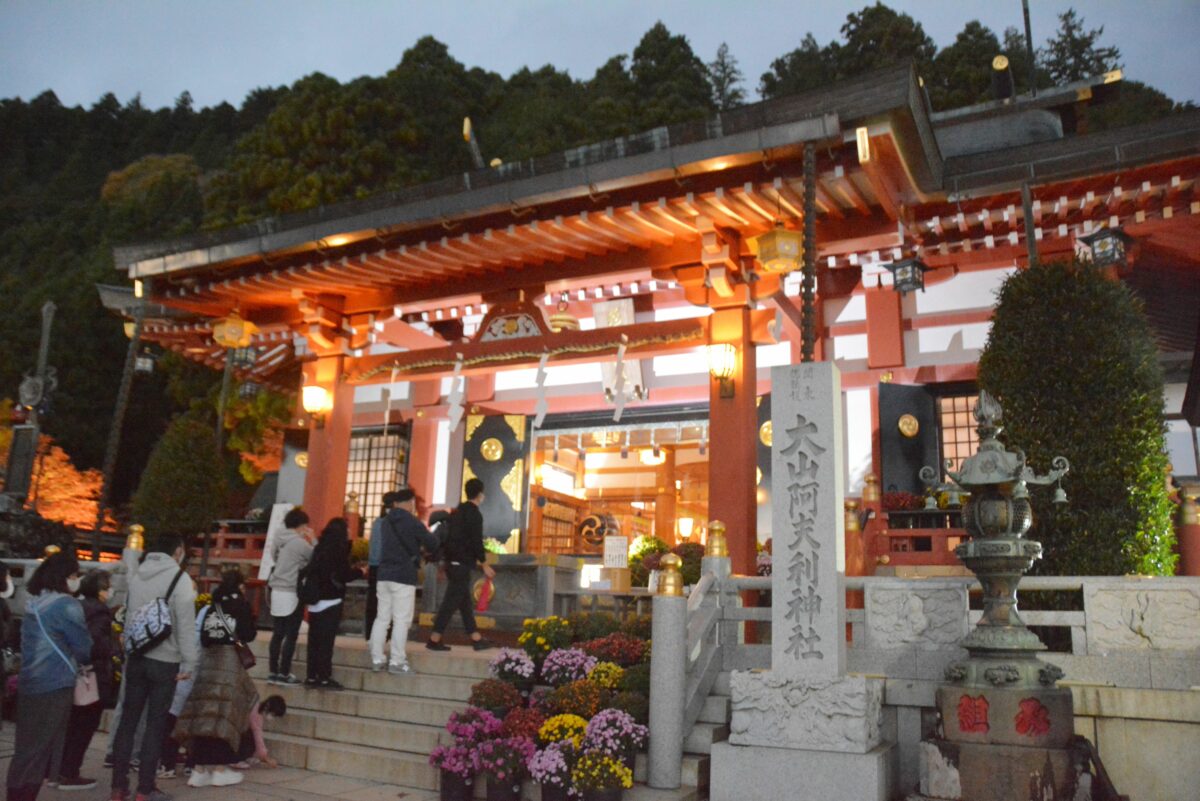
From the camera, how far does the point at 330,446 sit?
14.8 meters

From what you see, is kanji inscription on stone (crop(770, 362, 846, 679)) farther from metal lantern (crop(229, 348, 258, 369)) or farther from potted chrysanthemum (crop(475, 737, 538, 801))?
metal lantern (crop(229, 348, 258, 369))

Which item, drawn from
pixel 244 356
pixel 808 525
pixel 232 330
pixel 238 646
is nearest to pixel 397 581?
pixel 238 646

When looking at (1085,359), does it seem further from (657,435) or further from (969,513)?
(657,435)

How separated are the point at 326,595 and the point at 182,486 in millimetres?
8779

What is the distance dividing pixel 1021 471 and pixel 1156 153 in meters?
5.83

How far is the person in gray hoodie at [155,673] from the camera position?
6.28 m

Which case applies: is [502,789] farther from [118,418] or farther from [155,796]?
[118,418]

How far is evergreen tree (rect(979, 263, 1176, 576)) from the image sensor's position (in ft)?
23.8

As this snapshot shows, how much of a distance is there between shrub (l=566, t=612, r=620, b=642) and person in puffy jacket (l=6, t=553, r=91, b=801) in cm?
424

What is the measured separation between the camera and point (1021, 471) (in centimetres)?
643

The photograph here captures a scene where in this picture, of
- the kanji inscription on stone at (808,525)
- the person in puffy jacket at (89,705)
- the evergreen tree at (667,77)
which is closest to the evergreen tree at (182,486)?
the person in puffy jacket at (89,705)

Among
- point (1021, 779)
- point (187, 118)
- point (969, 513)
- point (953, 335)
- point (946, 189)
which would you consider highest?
point (187, 118)

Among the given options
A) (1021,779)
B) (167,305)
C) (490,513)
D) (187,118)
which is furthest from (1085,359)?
(187,118)

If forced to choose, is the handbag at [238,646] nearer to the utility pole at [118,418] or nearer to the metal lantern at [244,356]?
the utility pole at [118,418]
